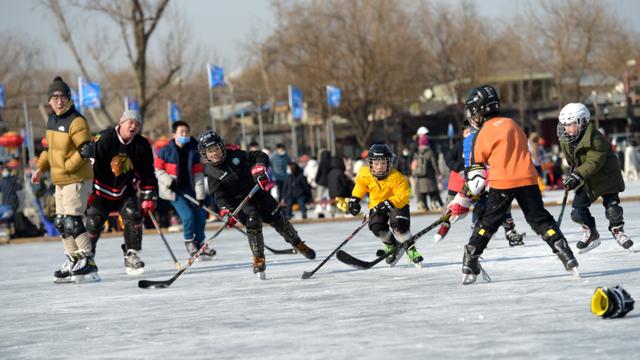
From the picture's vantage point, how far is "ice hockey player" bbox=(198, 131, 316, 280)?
9.01 m

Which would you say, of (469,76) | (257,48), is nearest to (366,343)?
(257,48)

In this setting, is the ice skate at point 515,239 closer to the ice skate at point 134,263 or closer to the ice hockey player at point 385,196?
the ice hockey player at point 385,196

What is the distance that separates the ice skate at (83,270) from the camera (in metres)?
9.34

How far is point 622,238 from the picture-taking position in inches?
358

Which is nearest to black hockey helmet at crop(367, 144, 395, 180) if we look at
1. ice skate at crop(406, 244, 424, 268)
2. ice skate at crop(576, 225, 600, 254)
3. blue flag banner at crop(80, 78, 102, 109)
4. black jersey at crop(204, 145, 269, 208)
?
ice skate at crop(406, 244, 424, 268)

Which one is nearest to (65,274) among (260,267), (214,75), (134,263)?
(134,263)

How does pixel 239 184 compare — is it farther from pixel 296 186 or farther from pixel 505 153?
pixel 296 186

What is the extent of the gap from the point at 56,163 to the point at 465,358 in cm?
→ 556

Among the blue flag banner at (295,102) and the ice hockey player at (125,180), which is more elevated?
the blue flag banner at (295,102)

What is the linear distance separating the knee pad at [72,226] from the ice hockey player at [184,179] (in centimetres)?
176

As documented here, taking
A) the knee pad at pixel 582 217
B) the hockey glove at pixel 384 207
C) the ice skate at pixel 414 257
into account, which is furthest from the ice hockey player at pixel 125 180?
the knee pad at pixel 582 217

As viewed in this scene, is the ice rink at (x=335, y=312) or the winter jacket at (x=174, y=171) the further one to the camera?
the winter jacket at (x=174, y=171)

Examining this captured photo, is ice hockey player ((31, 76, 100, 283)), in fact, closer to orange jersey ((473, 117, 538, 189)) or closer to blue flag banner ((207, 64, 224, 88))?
orange jersey ((473, 117, 538, 189))

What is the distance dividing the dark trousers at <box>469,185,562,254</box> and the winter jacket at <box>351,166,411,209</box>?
1.71 m
